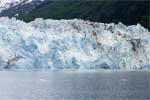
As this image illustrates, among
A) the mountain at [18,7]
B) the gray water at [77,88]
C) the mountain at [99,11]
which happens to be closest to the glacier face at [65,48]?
the gray water at [77,88]

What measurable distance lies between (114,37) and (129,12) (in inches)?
1163

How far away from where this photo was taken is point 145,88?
37.9 m

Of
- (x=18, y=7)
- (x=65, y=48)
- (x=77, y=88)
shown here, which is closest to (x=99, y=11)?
(x=65, y=48)

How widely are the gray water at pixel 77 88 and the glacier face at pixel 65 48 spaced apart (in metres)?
1.77

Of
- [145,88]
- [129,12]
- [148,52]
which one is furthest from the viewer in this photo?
[129,12]

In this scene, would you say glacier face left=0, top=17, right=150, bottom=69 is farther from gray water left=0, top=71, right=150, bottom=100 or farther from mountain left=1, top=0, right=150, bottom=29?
mountain left=1, top=0, right=150, bottom=29

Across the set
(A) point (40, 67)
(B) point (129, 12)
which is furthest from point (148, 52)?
(B) point (129, 12)

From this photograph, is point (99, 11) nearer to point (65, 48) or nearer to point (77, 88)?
point (65, 48)

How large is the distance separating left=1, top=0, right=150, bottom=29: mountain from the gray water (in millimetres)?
28220

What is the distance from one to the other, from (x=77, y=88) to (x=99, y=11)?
53971 mm

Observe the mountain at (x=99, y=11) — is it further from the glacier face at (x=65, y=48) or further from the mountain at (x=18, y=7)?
the glacier face at (x=65, y=48)

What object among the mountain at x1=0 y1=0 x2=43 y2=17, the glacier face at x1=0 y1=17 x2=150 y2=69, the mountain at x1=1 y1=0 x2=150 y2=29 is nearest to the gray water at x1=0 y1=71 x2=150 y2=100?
the glacier face at x1=0 y1=17 x2=150 y2=69

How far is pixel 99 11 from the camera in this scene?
299ft

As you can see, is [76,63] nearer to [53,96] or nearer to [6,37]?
[6,37]
